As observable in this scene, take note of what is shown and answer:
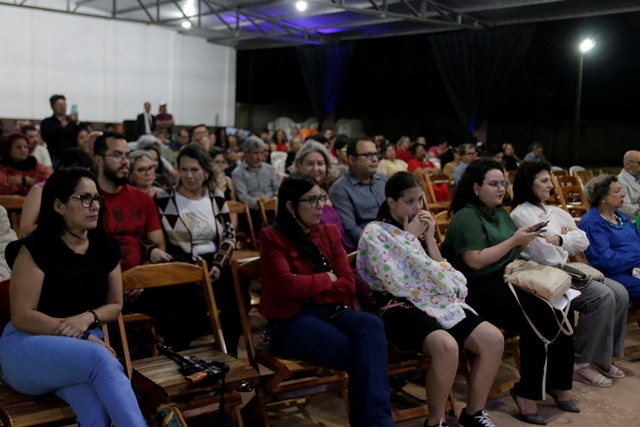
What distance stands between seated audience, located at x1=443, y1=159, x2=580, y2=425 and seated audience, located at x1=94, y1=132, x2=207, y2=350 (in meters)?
1.35

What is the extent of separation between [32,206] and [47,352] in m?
1.26

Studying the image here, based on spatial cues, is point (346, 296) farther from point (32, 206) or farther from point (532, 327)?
point (32, 206)

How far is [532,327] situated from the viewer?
3203 mm

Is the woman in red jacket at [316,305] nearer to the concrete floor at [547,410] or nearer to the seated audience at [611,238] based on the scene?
the concrete floor at [547,410]

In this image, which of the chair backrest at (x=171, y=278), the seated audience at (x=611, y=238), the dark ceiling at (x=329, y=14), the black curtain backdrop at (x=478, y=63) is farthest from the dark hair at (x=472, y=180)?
the black curtain backdrop at (x=478, y=63)

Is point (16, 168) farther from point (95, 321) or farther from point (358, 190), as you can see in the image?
point (95, 321)

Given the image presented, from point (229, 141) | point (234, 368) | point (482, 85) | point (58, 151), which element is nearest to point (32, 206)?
point (234, 368)

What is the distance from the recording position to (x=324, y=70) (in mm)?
14609

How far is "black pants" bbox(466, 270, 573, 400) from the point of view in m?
3.19

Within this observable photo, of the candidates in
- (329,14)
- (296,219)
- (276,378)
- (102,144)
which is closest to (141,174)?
(102,144)

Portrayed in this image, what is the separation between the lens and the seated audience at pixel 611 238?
157 inches

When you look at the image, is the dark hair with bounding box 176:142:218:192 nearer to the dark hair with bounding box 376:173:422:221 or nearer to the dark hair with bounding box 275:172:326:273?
the dark hair with bounding box 275:172:326:273

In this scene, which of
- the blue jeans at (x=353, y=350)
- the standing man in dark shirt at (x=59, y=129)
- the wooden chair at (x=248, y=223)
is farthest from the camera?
the standing man in dark shirt at (x=59, y=129)

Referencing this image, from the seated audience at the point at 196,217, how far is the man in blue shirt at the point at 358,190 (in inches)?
26.2
